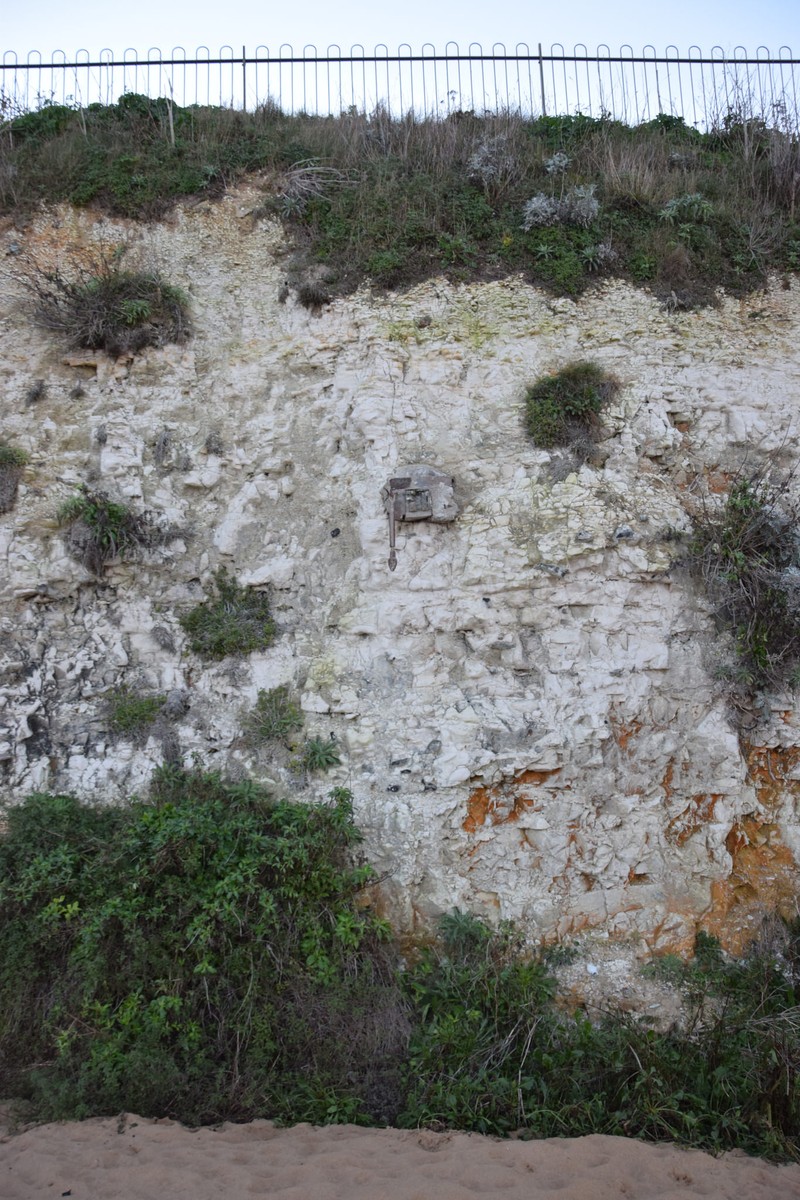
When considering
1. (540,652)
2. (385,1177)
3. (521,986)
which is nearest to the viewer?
(385,1177)

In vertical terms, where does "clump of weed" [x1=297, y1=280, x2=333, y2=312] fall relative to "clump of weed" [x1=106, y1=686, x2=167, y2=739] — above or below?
above

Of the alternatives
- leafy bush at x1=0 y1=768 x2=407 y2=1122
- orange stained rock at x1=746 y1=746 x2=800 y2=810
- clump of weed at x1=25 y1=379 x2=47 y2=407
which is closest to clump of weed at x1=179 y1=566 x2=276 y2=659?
leafy bush at x1=0 y1=768 x2=407 y2=1122

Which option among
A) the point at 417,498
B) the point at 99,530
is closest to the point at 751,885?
the point at 417,498

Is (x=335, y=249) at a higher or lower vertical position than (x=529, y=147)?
lower

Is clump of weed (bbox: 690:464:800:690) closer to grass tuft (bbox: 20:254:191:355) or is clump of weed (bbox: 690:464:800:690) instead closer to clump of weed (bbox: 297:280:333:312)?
clump of weed (bbox: 297:280:333:312)

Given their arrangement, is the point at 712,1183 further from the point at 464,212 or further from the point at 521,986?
the point at 464,212

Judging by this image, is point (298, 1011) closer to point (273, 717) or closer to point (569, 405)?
point (273, 717)

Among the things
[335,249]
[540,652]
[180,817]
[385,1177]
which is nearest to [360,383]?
[335,249]
